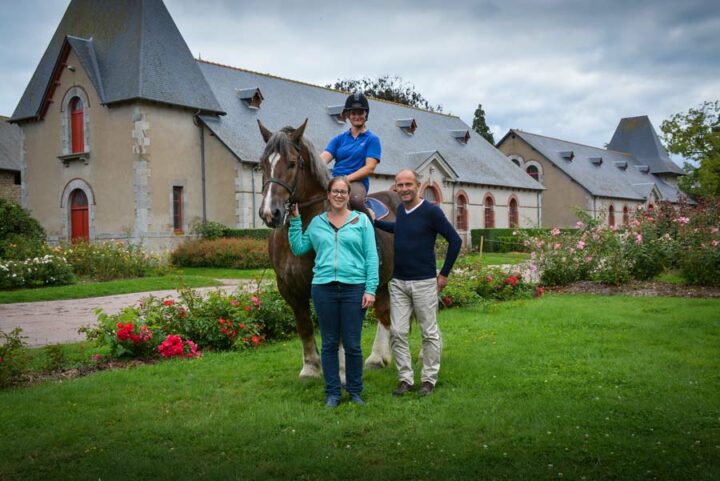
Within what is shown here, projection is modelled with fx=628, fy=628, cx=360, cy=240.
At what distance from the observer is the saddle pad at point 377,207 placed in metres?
6.82

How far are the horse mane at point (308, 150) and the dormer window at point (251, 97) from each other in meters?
22.4

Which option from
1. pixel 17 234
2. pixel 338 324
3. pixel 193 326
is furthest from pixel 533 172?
pixel 338 324

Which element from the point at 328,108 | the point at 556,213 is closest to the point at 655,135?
the point at 556,213

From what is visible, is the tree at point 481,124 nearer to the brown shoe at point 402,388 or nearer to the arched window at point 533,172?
the arched window at point 533,172

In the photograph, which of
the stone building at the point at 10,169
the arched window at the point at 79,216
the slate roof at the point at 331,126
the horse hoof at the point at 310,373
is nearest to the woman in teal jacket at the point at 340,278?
the horse hoof at the point at 310,373

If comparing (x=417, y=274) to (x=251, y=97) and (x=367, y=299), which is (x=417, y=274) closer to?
(x=367, y=299)

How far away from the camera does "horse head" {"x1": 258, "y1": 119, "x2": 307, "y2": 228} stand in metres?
5.27

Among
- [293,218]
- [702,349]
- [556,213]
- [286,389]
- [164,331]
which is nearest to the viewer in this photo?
[293,218]

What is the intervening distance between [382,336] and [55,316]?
23.9 feet

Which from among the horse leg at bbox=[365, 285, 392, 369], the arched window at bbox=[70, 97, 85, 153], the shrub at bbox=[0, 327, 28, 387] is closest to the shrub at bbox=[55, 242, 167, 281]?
the arched window at bbox=[70, 97, 85, 153]

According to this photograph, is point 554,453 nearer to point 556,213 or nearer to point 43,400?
point 43,400

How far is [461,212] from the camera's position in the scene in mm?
35594

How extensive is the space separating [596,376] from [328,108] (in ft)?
88.5

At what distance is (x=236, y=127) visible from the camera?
25719 mm
